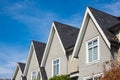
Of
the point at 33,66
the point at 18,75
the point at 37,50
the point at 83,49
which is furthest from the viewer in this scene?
the point at 18,75

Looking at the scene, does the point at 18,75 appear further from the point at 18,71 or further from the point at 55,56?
the point at 55,56

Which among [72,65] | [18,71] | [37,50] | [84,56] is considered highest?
[37,50]

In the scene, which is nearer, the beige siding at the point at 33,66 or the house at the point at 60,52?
the house at the point at 60,52

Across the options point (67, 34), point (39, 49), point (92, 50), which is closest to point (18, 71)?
point (39, 49)

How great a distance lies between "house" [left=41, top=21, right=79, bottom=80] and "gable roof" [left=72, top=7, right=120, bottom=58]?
2.79 meters

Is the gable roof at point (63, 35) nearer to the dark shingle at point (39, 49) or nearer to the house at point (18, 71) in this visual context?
the dark shingle at point (39, 49)

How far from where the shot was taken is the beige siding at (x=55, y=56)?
111 ft

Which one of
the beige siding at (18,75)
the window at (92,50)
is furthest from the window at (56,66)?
the beige siding at (18,75)

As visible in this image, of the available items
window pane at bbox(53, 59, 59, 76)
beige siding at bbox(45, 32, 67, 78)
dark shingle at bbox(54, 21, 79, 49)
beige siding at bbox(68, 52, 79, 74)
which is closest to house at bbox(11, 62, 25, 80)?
beige siding at bbox(45, 32, 67, 78)

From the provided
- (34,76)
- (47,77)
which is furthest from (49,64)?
(34,76)

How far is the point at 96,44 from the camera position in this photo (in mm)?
27781

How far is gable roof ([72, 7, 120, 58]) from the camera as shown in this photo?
26261 mm

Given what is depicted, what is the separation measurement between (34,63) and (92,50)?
14214 millimetres

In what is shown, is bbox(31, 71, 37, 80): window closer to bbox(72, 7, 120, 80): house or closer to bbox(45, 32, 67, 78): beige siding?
bbox(45, 32, 67, 78): beige siding
